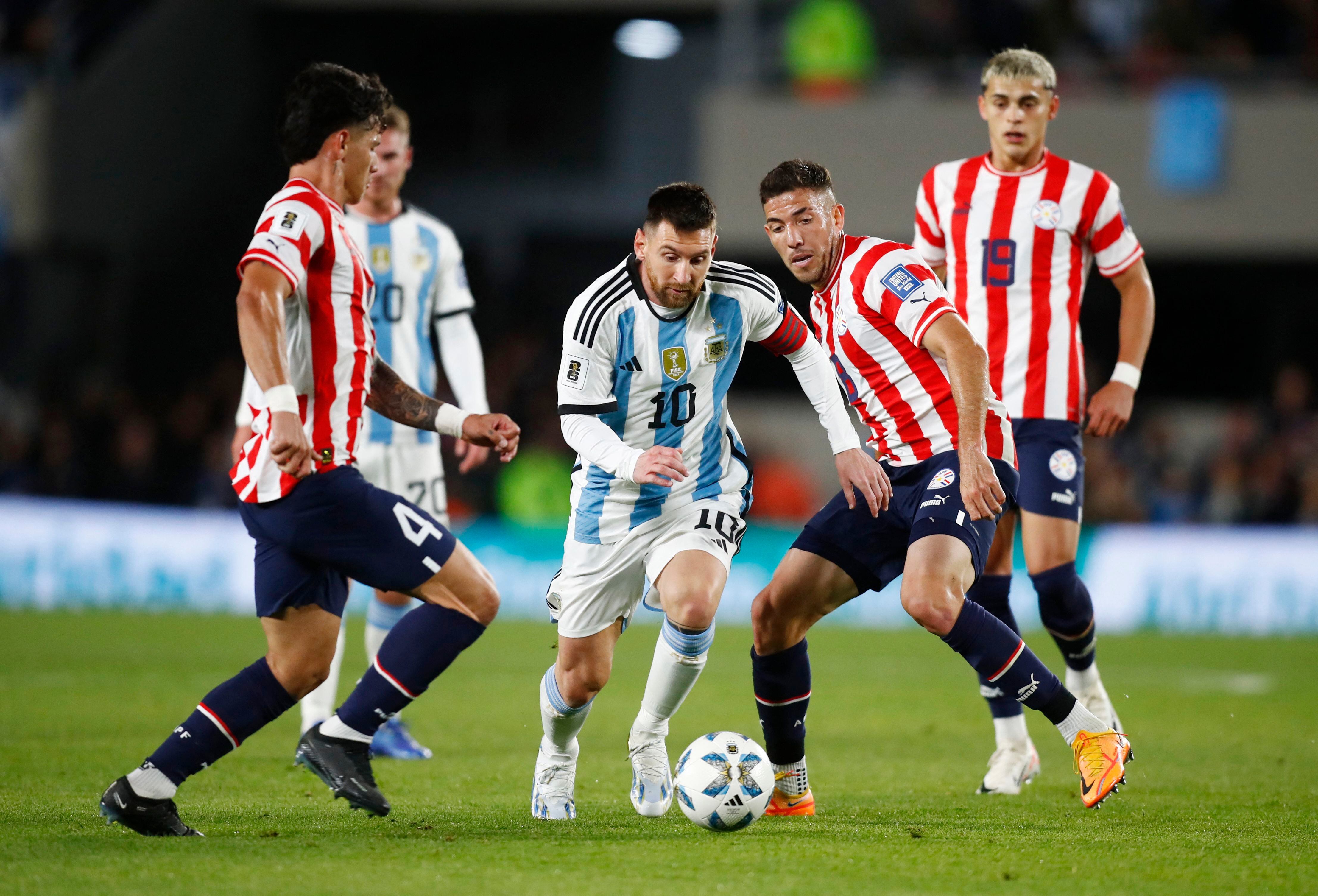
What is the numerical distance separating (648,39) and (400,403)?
54.7ft

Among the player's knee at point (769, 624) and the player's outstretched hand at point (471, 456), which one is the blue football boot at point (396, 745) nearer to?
the player's outstretched hand at point (471, 456)

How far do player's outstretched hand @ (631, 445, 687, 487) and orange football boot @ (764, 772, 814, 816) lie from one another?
1192 millimetres

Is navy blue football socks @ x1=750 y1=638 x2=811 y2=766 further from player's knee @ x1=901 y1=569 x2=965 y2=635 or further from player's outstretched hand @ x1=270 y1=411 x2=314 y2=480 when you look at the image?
player's outstretched hand @ x1=270 y1=411 x2=314 y2=480

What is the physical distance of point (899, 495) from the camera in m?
5.08

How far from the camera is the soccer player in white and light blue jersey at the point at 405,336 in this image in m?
6.34

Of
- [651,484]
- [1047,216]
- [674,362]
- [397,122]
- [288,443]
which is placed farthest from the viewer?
[397,122]

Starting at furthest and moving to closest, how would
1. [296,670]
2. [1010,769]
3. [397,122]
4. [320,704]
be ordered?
[397,122] → [320,704] → [1010,769] → [296,670]

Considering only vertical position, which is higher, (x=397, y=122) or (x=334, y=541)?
(x=397, y=122)

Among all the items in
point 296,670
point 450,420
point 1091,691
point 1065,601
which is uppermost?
point 450,420

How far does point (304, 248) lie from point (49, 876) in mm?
1779

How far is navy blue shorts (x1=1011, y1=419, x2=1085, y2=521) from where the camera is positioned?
5.61 meters

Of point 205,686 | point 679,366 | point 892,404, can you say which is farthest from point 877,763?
point 205,686

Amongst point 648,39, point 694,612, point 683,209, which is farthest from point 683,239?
point 648,39

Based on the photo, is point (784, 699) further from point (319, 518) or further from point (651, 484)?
point (319, 518)
